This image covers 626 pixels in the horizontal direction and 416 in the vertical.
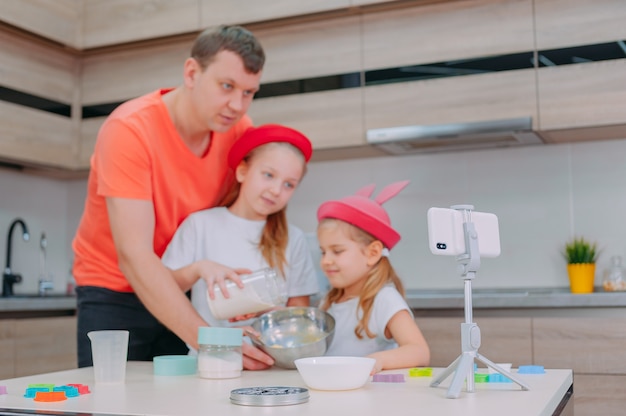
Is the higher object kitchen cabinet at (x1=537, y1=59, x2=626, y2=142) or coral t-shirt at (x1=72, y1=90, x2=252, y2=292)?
kitchen cabinet at (x1=537, y1=59, x2=626, y2=142)

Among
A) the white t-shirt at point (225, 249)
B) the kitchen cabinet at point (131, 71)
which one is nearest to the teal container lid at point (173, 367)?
the white t-shirt at point (225, 249)

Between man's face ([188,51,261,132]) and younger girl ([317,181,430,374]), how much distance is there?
14.0 inches

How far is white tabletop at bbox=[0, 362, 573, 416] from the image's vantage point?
102 cm

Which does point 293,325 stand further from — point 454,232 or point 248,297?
point 454,232

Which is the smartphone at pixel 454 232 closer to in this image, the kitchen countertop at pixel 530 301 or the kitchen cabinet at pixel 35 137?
the kitchen countertop at pixel 530 301

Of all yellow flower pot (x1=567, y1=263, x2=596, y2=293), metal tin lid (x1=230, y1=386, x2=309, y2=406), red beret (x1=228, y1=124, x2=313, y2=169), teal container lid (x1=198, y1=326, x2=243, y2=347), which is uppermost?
red beret (x1=228, y1=124, x2=313, y2=169)

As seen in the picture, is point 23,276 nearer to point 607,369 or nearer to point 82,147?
point 82,147

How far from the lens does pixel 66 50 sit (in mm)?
3584

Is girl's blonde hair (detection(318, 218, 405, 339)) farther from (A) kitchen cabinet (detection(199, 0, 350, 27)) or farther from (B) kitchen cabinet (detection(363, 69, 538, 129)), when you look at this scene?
(A) kitchen cabinet (detection(199, 0, 350, 27))

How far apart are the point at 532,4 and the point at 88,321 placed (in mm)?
2018

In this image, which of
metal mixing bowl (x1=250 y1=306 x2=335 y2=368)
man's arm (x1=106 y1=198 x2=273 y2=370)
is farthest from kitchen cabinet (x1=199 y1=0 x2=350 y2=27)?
metal mixing bowl (x1=250 y1=306 x2=335 y2=368)

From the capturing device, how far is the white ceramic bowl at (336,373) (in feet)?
3.87

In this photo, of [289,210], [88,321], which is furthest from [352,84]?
[88,321]

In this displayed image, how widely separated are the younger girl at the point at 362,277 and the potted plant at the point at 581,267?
1187mm
